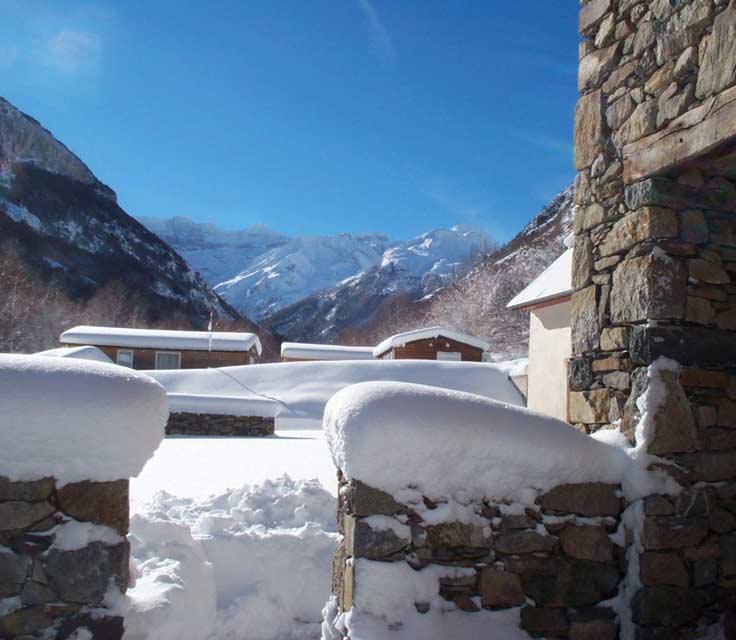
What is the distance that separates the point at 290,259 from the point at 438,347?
491 ft

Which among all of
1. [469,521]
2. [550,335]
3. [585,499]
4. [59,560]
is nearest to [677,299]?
[585,499]

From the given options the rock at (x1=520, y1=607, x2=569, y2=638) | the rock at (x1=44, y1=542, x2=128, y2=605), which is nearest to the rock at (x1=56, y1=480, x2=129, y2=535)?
the rock at (x1=44, y1=542, x2=128, y2=605)

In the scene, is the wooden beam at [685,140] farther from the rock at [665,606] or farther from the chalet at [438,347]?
the chalet at [438,347]

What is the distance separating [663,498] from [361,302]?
10146 cm

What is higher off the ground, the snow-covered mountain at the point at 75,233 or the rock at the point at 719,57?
the snow-covered mountain at the point at 75,233

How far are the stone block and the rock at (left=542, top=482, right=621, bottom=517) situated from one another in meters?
1.49

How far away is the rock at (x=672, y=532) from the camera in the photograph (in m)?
3.58

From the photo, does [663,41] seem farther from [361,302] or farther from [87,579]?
[361,302]

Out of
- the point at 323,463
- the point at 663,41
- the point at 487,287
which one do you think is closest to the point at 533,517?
the point at 663,41

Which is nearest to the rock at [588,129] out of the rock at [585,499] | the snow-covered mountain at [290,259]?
the rock at [585,499]

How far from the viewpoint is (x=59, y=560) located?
10.0 ft

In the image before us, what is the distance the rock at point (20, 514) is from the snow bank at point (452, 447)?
4.86 ft

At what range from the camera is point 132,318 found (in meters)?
45.8

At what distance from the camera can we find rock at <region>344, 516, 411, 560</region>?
10.4 ft
